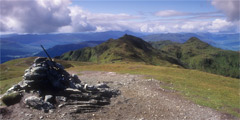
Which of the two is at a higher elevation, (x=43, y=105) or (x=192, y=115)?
(x=43, y=105)

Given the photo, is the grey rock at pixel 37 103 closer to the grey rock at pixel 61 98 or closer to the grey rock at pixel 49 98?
the grey rock at pixel 49 98

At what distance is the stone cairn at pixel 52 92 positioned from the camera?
811 inches

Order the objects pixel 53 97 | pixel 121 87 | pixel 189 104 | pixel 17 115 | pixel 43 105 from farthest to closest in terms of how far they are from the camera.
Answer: pixel 121 87
pixel 189 104
pixel 53 97
pixel 43 105
pixel 17 115

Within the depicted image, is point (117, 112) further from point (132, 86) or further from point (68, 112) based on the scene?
point (132, 86)

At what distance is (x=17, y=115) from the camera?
60.7 ft

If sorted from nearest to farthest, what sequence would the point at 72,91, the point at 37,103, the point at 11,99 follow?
1. the point at 37,103
2. the point at 11,99
3. the point at 72,91

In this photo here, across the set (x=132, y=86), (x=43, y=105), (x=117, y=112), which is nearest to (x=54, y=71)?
(x=43, y=105)

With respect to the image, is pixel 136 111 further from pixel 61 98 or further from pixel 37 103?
pixel 37 103

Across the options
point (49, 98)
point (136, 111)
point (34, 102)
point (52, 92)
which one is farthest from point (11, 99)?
point (136, 111)

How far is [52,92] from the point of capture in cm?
2341

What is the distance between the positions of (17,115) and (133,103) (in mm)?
15043

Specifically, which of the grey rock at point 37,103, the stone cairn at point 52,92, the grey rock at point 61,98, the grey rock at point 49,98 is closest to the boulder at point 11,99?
the stone cairn at point 52,92

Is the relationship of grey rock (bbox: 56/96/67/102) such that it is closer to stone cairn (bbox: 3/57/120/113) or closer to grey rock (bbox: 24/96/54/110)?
stone cairn (bbox: 3/57/120/113)

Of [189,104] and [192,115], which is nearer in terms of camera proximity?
[192,115]
